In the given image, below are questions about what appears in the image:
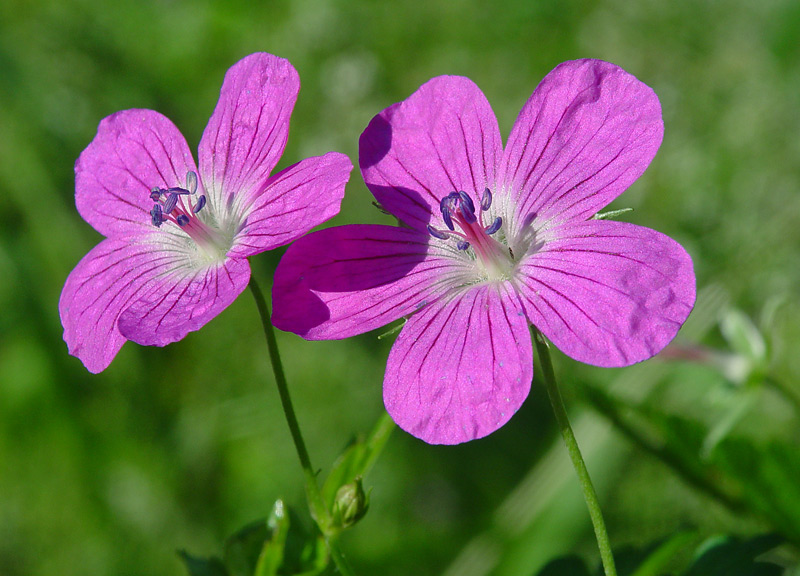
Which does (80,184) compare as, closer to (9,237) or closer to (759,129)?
(9,237)

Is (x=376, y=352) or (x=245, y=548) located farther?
(x=376, y=352)

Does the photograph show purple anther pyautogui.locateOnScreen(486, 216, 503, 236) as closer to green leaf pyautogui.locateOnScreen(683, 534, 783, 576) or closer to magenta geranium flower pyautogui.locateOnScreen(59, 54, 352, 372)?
magenta geranium flower pyautogui.locateOnScreen(59, 54, 352, 372)

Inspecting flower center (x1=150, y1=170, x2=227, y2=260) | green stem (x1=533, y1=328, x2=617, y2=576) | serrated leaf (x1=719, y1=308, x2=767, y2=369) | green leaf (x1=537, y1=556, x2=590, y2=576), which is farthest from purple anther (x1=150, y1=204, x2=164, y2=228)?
serrated leaf (x1=719, y1=308, x2=767, y2=369)

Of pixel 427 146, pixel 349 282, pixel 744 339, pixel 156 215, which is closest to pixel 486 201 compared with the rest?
pixel 427 146

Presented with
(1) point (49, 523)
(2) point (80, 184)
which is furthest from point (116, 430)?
(2) point (80, 184)

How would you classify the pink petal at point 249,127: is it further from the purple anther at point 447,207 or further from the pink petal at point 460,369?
the pink petal at point 460,369

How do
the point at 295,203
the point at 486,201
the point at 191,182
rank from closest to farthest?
the point at 295,203
the point at 486,201
the point at 191,182

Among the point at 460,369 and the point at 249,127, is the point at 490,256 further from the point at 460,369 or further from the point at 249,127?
the point at 249,127
